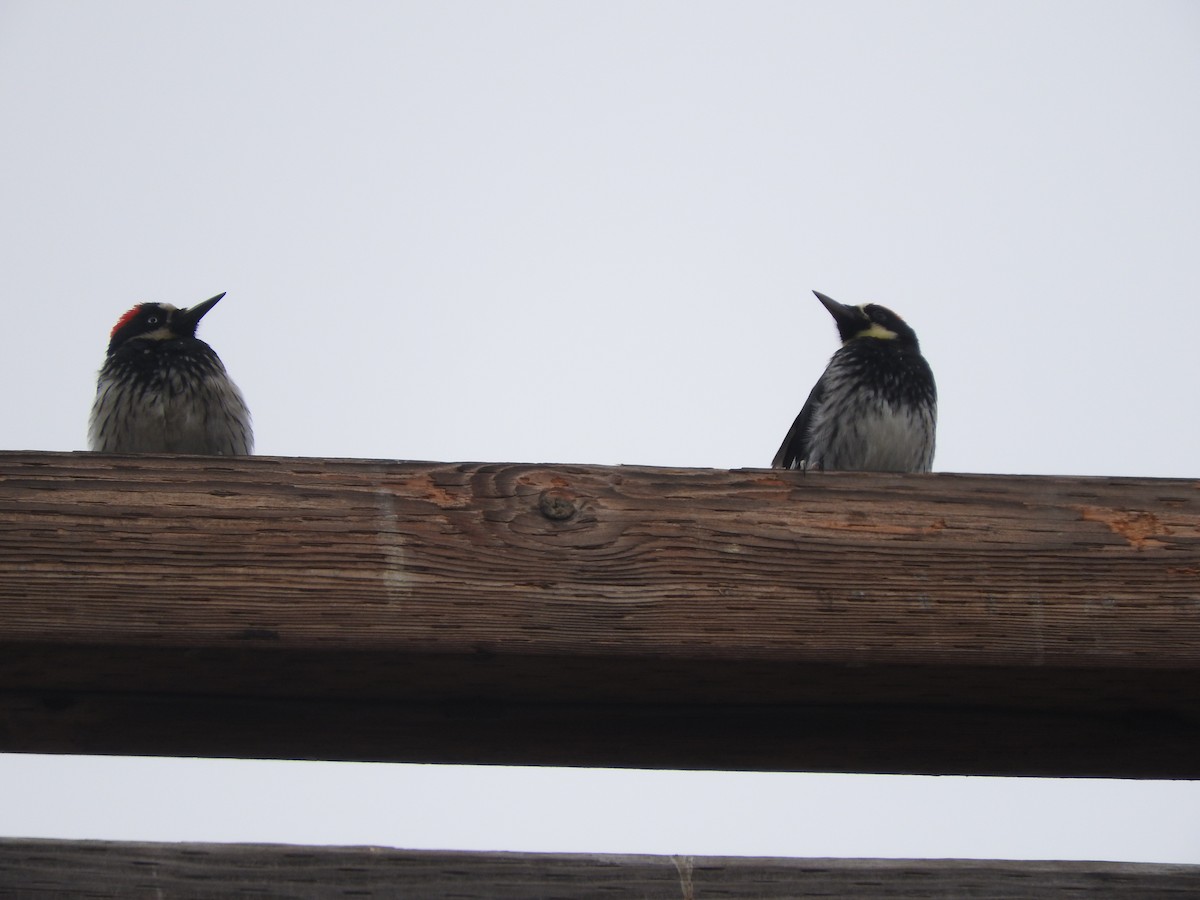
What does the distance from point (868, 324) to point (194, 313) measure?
239 cm

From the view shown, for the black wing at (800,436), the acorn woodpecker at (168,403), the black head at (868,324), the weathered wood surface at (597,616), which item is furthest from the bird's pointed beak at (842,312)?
the weathered wood surface at (597,616)

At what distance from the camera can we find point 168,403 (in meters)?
4.08

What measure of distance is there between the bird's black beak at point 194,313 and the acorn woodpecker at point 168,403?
0.14 meters

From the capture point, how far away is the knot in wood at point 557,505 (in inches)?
65.9

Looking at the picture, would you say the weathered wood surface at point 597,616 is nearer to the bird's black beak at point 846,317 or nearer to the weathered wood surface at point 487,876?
the weathered wood surface at point 487,876

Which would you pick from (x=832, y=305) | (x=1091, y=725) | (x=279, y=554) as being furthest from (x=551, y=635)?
(x=832, y=305)

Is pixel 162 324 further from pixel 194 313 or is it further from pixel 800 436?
pixel 800 436

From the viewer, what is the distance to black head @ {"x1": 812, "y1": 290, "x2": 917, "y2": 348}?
4688mm

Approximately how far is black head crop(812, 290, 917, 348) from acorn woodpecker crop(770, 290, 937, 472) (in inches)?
4.3

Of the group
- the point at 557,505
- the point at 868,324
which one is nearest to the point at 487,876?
the point at 557,505

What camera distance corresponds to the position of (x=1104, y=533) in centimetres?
172

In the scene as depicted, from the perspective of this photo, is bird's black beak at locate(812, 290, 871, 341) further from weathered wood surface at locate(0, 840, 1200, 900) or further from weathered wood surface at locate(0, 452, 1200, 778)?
weathered wood surface at locate(0, 840, 1200, 900)

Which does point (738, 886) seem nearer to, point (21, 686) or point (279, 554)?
point (279, 554)

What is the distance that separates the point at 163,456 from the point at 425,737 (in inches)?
19.2
